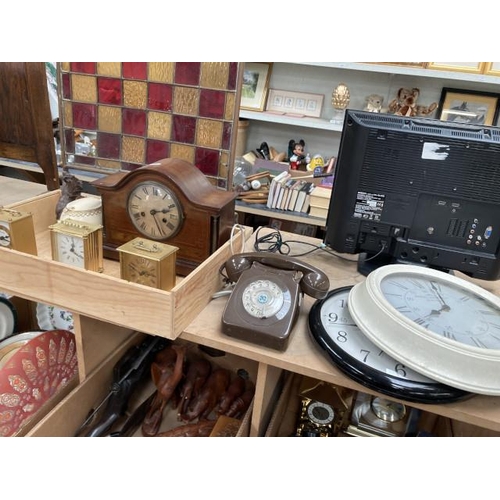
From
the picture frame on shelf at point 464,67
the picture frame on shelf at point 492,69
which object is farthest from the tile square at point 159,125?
the picture frame on shelf at point 492,69

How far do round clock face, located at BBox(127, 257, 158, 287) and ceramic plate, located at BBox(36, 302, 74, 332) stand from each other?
2.03 feet

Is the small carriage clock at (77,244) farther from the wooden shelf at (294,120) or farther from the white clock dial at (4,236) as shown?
the wooden shelf at (294,120)

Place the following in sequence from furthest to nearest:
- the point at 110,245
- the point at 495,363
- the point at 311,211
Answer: the point at 311,211
the point at 110,245
the point at 495,363

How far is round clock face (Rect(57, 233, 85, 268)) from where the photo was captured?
889mm

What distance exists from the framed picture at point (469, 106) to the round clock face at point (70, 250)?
Answer: 2131 mm

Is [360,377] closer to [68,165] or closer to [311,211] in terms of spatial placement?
[68,165]

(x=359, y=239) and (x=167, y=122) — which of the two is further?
(x=167, y=122)

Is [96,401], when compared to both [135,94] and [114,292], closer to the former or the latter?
[114,292]

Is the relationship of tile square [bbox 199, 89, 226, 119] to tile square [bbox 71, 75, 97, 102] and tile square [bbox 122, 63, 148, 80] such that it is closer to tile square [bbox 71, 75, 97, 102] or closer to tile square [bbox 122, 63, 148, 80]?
tile square [bbox 122, 63, 148, 80]

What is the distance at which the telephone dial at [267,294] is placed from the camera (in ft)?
2.54

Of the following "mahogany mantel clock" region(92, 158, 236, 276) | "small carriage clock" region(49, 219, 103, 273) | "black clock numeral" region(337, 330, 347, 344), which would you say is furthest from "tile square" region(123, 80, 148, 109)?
"black clock numeral" region(337, 330, 347, 344)

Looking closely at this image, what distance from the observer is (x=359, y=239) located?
3.45 feet

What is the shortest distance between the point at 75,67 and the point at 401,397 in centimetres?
134

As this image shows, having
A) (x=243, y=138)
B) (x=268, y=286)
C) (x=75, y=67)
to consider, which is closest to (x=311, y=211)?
(x=243, y=138)
